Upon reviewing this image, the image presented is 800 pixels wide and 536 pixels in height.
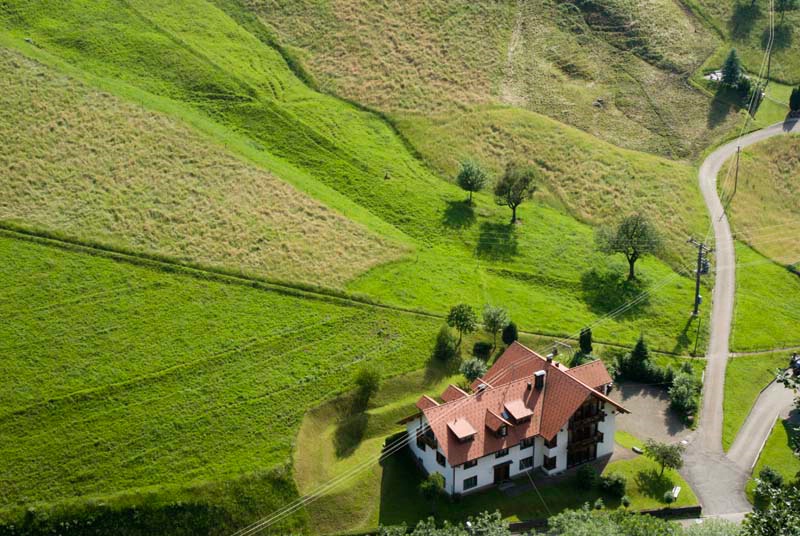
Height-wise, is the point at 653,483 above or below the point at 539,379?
below

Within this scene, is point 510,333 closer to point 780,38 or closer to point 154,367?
point 154,367

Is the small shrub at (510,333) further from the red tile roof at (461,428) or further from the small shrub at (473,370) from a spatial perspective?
the red tile roof at (461,428)

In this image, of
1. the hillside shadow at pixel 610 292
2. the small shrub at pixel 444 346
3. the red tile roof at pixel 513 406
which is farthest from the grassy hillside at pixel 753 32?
the red tile roof at pixel 513 406

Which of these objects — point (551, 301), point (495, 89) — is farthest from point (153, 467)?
point (495, 89)

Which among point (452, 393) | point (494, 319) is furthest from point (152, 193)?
point (452, 393)

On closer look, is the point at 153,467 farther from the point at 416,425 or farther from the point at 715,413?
the point at 715,413

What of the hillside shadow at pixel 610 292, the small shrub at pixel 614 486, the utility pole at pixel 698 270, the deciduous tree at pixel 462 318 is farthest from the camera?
the hillside shadow at pixel 610 292
